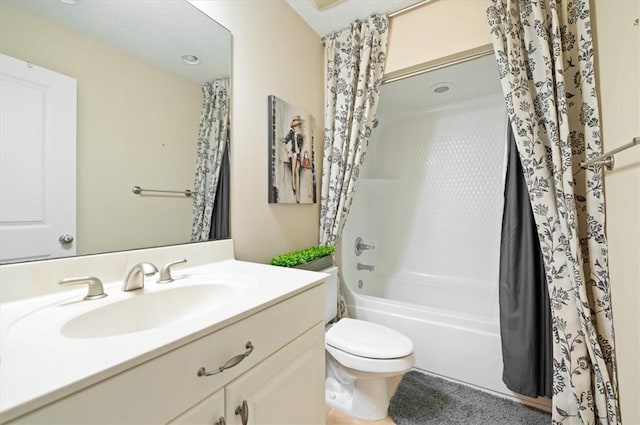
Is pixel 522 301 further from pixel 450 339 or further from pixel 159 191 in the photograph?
pixel 159 191

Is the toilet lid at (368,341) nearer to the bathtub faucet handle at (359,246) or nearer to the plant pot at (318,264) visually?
the plant pot at (318,264)

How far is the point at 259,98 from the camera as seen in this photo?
1422 millimetres

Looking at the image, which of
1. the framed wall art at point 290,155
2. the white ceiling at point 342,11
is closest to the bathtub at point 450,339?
the framed wall art at point 290,155

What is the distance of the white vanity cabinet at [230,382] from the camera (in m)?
0.42

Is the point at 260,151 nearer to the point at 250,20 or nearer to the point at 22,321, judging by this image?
the point at 250,20

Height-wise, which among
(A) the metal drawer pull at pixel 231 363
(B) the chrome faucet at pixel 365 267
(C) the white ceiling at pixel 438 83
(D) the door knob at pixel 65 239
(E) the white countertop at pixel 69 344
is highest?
(C) the white ceiling at pixel 438 83

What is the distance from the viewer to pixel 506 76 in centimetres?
127

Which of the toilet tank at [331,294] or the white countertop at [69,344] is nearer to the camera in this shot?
the white countertop at [69,344]

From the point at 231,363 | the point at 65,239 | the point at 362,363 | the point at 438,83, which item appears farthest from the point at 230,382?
the point at 438,83

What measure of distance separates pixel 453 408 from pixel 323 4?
2.43 m

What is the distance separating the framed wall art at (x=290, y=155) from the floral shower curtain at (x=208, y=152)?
306mm

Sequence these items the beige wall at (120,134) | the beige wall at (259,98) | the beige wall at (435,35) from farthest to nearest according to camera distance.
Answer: the beige wall at (435,35), the beige wall at (259,98), the beige wall at (120,134)

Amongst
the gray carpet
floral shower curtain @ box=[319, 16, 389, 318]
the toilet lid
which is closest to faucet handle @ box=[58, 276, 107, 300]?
the toilet lid

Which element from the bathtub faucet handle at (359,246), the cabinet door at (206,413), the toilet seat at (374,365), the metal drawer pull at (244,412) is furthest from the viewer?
the bathtub faucet handle at (359,246)
